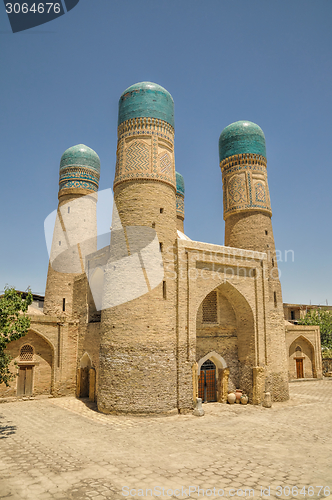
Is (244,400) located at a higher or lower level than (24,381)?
lower

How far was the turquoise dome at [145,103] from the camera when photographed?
56.6 ft

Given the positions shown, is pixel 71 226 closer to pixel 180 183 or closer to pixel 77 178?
pixel 77 178

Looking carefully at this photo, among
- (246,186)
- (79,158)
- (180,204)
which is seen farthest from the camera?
(180,204)

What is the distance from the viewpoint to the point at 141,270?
15.3 meters

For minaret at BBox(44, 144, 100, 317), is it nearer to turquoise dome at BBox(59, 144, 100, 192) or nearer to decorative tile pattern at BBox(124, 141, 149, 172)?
turquoise dome at BBox(59, 144, 100, 192)

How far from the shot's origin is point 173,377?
14938 mm

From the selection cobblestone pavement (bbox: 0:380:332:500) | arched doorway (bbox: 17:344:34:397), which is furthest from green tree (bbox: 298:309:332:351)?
arched doorway (bbox: 17:344:34:397)

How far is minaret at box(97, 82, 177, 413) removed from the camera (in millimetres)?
14523

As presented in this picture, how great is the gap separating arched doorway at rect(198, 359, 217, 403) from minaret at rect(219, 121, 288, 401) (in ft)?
15.5

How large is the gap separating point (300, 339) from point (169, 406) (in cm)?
1696

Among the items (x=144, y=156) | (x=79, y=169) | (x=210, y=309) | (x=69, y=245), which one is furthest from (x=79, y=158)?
(x=210, y=309)

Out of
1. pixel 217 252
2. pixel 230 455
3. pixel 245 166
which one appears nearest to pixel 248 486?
pixel 230 455

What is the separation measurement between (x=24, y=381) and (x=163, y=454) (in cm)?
1122

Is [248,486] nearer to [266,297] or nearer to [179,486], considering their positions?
[179,486]
